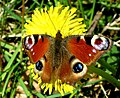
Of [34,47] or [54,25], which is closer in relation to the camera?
[34,47]

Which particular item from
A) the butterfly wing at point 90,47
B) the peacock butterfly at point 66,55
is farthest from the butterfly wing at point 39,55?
the butterfly wing at point 90,47

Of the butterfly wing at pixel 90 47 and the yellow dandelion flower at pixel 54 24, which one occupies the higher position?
the yellow dandelion flower at pixel 54 24

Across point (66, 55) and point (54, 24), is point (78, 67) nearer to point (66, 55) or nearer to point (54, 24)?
point (66, 55)

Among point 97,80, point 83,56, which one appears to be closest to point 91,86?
point 97,80

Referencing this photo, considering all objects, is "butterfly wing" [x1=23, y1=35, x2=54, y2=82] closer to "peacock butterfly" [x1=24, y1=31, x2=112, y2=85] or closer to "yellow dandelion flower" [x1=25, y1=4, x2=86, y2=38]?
"peacock butterfly" [x1=24, y1=31, x2=112, y2=85]

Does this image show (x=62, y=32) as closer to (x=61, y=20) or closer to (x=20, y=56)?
(x=61, y=20)

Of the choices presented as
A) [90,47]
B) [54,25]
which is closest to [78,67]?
[90,47]

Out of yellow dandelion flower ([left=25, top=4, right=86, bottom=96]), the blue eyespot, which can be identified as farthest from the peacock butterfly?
yellow dandelion flower ([left=25, top=4, right=86, bottom=96])

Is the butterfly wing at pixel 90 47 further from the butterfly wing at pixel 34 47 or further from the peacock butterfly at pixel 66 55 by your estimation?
the butterfly wing at pixel 34 47
